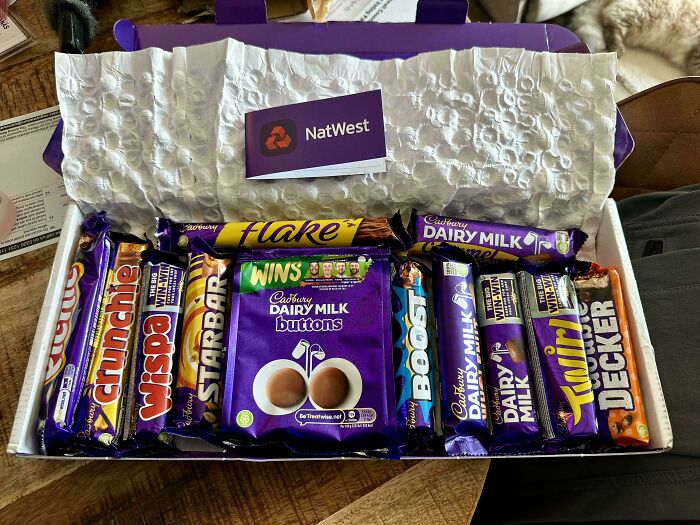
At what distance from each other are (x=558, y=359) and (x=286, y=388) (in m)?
0.34

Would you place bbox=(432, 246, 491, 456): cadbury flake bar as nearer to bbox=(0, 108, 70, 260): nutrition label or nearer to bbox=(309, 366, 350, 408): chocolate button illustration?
bbox=(309, 366, 350, 408): chocolate button illustration

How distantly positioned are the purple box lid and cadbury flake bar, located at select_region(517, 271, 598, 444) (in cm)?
42

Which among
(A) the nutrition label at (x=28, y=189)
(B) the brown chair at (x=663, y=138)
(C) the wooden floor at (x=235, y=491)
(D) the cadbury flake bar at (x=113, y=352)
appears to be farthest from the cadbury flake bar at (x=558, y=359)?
(A) the nutrition label at (x=28, y=189)

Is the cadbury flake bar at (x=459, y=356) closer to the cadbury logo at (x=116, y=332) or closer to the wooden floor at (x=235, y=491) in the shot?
the wooden floor at (x=235, y=491)

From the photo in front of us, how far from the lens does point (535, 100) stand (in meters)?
0.80

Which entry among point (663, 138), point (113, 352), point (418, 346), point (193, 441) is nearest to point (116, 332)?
Answer: point (113, 352)

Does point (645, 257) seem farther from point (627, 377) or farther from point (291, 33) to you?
point (291, 33)

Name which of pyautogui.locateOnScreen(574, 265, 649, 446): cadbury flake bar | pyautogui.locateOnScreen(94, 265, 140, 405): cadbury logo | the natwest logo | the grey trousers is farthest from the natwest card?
the grey trousers

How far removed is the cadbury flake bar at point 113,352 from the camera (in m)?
0.65

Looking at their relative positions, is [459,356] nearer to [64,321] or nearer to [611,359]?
[611,359]

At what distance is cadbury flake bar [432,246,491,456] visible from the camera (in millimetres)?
664

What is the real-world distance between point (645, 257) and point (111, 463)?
2.62 ft

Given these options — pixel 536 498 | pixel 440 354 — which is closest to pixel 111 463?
pixel 440 354

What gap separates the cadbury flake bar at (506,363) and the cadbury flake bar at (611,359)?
84mm
